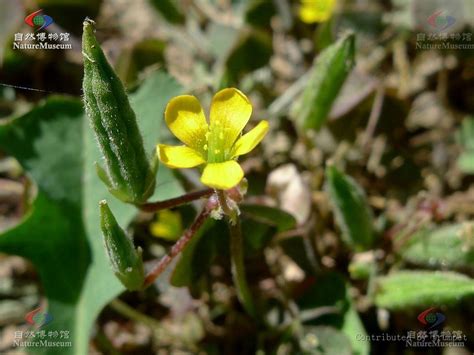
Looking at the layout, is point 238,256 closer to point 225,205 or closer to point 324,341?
point 225,205

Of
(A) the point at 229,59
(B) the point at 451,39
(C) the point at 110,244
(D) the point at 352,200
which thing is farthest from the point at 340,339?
(B) the point at 451,39

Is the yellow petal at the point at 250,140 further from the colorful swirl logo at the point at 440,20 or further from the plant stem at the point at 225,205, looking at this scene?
the colorful swirl logo at the point at 440,20

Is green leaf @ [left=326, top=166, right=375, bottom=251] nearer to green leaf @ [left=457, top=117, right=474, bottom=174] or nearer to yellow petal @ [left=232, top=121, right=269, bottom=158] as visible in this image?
yellow petal @ [left=232, top=121, right=269, bottom=158]

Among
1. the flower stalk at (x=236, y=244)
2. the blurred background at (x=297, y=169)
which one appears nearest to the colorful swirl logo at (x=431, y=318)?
the blurred background at (x=297, y=169)

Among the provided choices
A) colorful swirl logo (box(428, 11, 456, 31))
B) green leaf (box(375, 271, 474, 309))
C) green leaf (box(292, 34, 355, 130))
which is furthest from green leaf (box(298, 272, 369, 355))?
colorful swirl logo (box(428, 11, 456, 31))

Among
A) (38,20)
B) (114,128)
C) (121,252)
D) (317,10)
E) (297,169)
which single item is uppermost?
(38,20)

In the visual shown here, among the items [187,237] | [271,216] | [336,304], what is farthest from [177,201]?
[336,304]

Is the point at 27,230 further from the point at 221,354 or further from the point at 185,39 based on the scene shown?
Answer: the point at 185,39

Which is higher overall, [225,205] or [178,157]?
[178,157]
